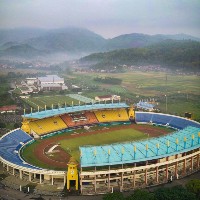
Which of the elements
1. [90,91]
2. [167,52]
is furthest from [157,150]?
[167,52]

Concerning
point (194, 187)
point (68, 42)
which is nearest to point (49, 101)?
point (194, 187)

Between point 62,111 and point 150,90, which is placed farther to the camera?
point 150,90

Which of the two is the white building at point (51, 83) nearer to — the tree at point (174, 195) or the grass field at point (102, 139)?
the grass field at point (102, 139)

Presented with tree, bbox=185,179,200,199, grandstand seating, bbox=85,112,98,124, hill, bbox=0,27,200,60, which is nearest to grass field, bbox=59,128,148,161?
grandstand seating, bbox=85,112,98,124

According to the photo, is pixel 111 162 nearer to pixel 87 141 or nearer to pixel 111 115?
pixel 87 141

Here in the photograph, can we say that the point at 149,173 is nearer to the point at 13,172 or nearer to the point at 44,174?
the point at 44,174

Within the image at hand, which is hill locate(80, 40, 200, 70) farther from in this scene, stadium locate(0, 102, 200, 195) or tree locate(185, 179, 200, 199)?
tree locate(185, 179, 200, 199)

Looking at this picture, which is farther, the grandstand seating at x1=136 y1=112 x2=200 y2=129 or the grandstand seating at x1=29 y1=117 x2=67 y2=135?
the grandstand seating at x1=136 y1=112 x2=200 y2=129

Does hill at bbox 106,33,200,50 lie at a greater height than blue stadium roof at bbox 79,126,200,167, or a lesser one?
greater
